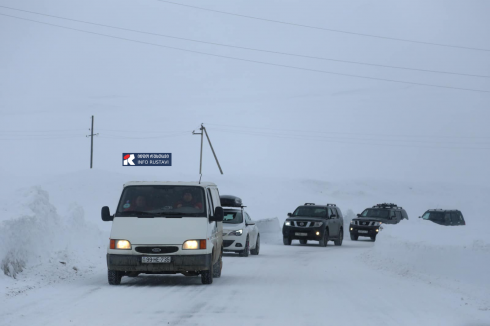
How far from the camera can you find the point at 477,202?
91.0 metres

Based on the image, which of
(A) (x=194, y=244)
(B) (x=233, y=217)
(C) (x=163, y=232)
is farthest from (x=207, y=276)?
(B) (x=233, y=217)

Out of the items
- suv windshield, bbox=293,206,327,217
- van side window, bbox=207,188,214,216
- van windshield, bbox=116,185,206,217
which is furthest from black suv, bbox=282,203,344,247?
van windshield, bbox=116,185,206,217

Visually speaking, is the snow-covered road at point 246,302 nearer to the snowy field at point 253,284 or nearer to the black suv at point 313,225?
the snowy field at point 253,284

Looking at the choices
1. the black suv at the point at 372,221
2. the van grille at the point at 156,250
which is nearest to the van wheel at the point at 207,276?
the van grille at the point at 156,250

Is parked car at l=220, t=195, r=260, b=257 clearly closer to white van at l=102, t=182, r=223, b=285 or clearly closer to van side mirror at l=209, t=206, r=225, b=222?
van side mirror at l=209, t=206, r=225, b=222

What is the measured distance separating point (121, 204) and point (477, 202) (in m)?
84.3

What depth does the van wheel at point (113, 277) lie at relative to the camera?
12773 mm

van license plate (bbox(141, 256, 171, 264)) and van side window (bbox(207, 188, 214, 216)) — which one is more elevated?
van side window (bbox(207, 188, 214, 216))

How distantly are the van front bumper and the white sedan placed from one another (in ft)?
29.8

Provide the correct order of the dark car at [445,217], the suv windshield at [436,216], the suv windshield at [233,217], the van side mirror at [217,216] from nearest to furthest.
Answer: the van side mirror at [217,216] → the suv windshield at [233,217] → the dark car at [445,217] → the suv windshield at [436,216]

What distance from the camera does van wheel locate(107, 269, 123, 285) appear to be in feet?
41.9

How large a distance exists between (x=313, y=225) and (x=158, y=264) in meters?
18.0

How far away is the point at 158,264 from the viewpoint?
12.7 meters

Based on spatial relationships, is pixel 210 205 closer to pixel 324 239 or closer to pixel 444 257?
pixel 444 257
